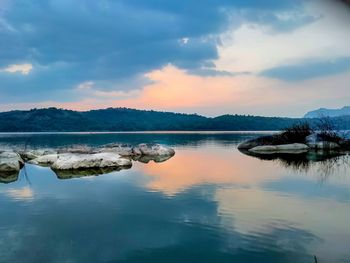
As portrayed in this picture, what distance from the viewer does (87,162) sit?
537 inches

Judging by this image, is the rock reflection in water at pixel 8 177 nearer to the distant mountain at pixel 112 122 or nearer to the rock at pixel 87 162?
the rock at pixel 87 162

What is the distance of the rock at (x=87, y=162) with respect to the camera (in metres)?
13.5

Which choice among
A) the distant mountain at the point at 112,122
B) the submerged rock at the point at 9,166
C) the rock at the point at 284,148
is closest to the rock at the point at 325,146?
the rock at the point at 284,148

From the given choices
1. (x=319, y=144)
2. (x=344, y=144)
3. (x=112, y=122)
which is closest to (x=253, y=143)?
(x=319, y=144)

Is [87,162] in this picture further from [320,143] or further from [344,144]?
[344,144]

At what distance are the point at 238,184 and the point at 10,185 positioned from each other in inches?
251

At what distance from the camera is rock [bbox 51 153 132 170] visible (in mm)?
13467

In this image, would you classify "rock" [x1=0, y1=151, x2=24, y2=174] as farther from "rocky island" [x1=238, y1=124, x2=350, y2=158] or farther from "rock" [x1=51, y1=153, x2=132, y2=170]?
"rocky island" [x1=238, y1=124, x2=350, y2=158]

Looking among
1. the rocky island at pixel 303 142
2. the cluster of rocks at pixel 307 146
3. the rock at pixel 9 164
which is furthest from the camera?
the rocky island at pixel 303 142

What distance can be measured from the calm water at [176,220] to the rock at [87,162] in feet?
8.74

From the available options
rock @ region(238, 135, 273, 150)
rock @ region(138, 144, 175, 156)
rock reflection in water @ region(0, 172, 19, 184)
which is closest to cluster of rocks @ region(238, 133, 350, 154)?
rock @ region(238, 135, 273, 150)

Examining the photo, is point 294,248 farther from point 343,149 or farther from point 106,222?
point 343,149

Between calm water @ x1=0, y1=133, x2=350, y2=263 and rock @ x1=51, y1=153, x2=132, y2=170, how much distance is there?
266 centimetres

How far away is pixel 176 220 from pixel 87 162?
8.34 meters
